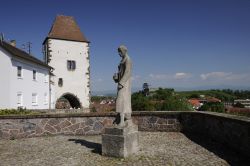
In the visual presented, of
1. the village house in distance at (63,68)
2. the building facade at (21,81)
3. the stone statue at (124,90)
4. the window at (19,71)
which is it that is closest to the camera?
the stone statue at (124,90)

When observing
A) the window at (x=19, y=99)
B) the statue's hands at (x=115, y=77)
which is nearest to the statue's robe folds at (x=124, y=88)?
the statue's hands at (x=115, y=77)

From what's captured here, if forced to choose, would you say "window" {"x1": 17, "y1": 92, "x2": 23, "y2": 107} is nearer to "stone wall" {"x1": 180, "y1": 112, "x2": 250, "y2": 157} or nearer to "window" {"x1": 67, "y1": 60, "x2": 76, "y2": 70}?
"window" {"x1": 67, "y1": 60, "x2": 76, "y2": 70}

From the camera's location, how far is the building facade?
1043 inches

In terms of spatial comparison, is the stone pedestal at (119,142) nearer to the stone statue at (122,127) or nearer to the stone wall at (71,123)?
the stone statue at (122,127)

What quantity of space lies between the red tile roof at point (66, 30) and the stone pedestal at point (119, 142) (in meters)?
34.0

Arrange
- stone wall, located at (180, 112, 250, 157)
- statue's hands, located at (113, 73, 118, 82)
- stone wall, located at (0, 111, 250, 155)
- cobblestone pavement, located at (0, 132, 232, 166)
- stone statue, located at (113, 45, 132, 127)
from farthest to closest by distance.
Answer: stone wall, located at (0, 111, 250, 155), statue's hands, located at (113, 73, 118, 82), stone statue, located at (113, 45, 132, 127), stone wall, located at (180, 112, 250, 157), cobblestone pavement, located at (0, 132, 232, 166)

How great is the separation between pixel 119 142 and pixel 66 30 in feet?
120

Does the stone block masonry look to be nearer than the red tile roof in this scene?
Yes

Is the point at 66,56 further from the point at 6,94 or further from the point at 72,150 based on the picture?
the point at 72,150

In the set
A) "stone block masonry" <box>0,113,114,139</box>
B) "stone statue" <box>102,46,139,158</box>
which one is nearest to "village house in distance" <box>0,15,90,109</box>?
"stone block masonry" <box>0,113,114,139</box>

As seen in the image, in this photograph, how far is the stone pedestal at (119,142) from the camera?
28.2ft

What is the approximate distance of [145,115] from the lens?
1351 centimetres

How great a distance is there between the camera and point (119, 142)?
8656 mm

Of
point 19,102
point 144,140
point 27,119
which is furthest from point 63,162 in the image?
point 19,102
